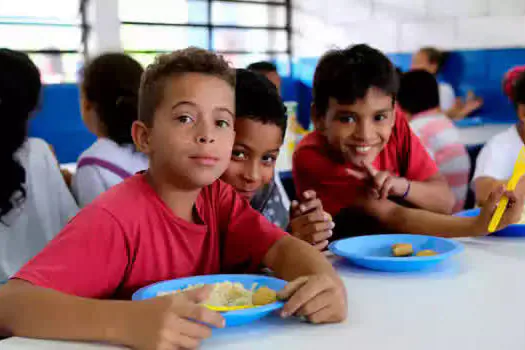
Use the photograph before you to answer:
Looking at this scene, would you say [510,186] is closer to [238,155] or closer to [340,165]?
[340,165]

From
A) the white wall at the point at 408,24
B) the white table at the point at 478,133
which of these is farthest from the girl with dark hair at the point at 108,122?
the white wall at the point at 408,24

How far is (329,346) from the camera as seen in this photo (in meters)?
0.86

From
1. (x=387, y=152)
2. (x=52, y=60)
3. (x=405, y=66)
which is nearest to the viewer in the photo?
(x=387, y=152)

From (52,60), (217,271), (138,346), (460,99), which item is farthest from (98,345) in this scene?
Answer: (460,99)

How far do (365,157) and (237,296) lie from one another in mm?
900

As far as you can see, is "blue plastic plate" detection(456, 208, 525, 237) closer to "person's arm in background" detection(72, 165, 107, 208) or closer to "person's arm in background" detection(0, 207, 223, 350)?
"person's arm in background" detection(0, 207, 223, 350)

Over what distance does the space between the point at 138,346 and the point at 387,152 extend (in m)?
1.31

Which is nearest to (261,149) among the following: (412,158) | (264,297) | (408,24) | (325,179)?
(325,179)

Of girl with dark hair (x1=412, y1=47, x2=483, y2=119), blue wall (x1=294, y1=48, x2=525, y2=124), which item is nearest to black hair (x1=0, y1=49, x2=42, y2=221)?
blue wall (x1=294, y1=48, x2=525, y2=124)

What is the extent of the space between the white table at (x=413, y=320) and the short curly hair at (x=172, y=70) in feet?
1.69

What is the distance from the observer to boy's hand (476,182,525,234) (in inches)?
59.0

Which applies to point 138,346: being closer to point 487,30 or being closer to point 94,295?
point 94,295

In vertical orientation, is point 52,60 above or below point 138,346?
above

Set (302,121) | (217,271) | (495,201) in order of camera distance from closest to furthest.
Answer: (217,271), (495,201), (302,121)
